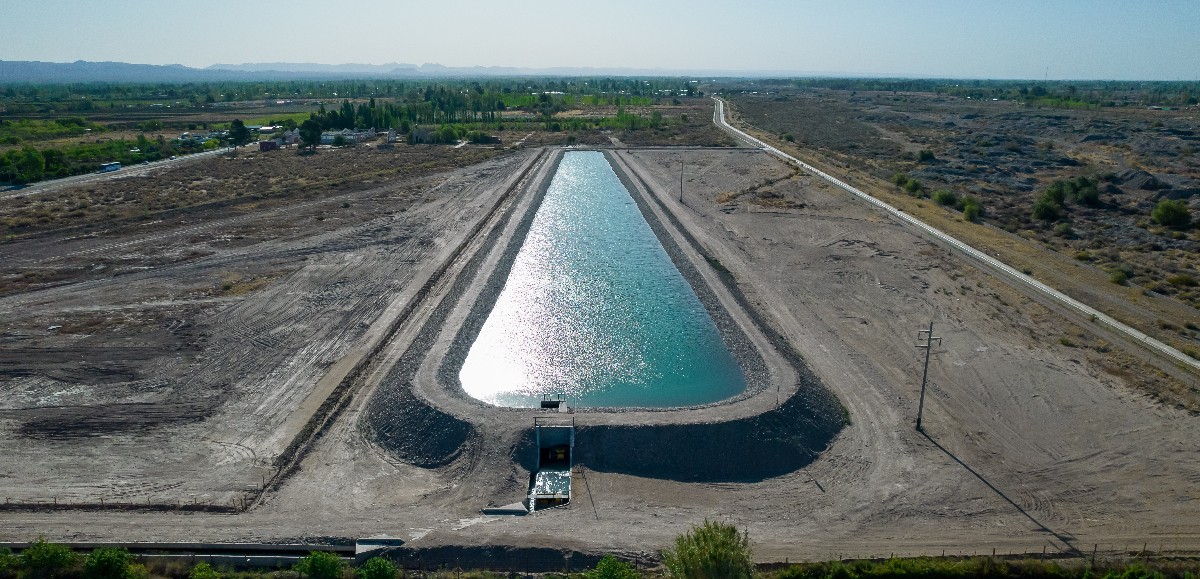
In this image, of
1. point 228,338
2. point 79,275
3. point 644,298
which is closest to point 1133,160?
point 644,298

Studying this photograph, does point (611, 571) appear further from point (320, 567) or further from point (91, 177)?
point (91, 177)

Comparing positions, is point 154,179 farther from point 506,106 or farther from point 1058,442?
point 506,106

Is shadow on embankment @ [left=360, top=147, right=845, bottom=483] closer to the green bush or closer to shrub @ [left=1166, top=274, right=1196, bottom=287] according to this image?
the green bush

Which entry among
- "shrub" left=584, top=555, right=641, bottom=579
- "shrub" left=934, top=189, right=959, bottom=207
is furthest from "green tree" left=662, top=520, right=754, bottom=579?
"shrub" left=934, top=189, right=959, bottom=207

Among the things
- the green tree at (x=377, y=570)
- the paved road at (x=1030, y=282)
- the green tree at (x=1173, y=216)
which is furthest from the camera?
the green tree at (x=1173, y=216)

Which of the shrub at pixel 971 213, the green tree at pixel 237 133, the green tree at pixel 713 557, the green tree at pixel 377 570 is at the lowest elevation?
the green tree at pixel 377 570

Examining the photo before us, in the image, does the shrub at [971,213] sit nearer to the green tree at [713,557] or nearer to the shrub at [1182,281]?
the shrub at [1182,281]

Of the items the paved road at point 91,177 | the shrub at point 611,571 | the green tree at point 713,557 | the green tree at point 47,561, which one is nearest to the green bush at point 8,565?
the green tree at point 47,561
